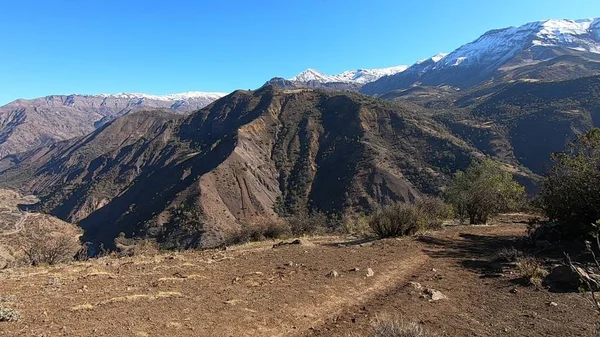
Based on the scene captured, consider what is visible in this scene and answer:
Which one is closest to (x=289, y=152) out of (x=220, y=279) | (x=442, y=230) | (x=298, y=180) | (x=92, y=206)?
(x=298, y=180)

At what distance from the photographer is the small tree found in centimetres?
2411

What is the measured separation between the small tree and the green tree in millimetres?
6995

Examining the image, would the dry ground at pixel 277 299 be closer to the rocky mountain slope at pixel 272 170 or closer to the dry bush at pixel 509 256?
the dry bush at pixel 509 256

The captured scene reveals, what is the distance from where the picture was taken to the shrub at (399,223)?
18.4 meters

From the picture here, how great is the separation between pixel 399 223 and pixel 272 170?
4341 inches

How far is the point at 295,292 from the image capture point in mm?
9297

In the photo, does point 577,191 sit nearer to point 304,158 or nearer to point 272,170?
point 272,170

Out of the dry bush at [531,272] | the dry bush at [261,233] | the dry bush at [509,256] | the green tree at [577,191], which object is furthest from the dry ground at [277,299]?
the dry bush at [261,233]

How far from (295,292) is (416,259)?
5.41m

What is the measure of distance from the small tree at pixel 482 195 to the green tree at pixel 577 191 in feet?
23.0

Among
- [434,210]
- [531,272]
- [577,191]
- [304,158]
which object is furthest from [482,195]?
[304,158]

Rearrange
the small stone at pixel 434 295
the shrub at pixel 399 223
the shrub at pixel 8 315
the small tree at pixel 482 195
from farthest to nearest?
the small tree at pixel 482 195 → the shrub at pixel 399 223 → the small stone at pixel 434 295 → the shrub at pixel 8 315

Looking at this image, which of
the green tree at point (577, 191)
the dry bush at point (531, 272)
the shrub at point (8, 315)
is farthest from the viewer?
the green tree at point (577, 191)

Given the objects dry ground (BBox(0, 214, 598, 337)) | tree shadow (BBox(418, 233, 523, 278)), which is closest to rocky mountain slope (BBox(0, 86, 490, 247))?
tree shadow (BBox(418, 233, 523, 278))
